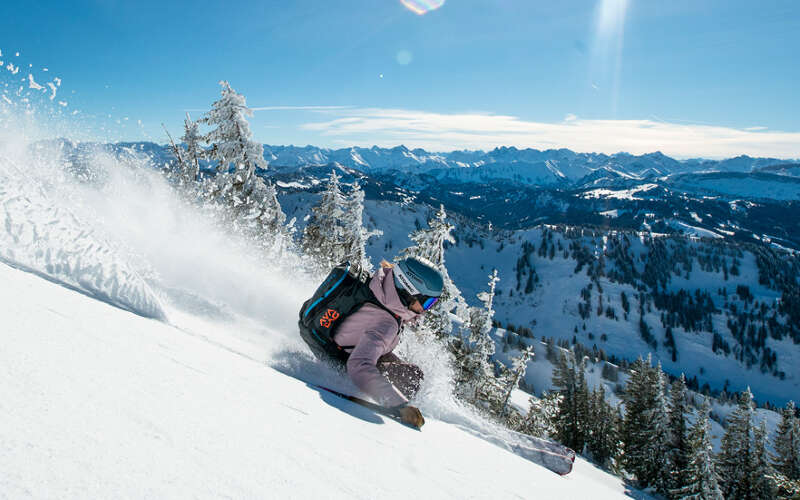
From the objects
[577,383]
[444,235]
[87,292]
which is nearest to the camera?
[87,292]

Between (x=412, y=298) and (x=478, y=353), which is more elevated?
(x=412, y=298)

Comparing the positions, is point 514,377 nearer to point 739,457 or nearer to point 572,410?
point 572,410

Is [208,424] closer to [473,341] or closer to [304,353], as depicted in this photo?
[304,353]

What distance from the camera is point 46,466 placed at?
3.92ft

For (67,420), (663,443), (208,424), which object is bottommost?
(663,443)

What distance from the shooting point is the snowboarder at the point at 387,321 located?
160 inches

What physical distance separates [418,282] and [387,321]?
1.90 feet

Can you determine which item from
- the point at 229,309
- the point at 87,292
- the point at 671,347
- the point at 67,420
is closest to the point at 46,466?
the point at 67,420

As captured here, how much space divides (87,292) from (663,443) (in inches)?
1338

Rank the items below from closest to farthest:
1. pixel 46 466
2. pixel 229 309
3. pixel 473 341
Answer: pixel 46 466
pixel 229 309
pixel 473 341

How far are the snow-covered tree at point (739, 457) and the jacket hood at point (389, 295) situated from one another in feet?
104

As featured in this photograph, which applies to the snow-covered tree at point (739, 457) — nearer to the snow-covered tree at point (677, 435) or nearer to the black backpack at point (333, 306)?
the snow-covered tree at point (677, 435)

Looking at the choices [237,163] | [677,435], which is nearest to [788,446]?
[677,435]

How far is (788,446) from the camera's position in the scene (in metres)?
27.9
